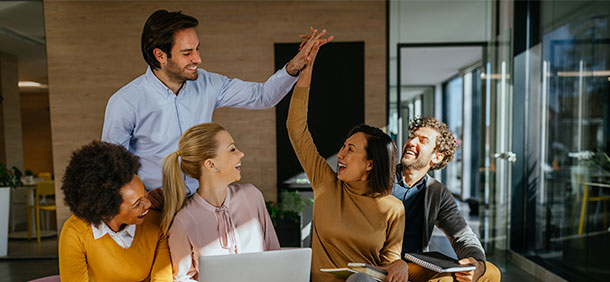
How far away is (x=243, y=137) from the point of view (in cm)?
421

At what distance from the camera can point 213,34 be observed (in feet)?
13.4

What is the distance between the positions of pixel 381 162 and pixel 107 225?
3.94ft

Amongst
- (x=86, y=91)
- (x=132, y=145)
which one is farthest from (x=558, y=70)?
(x=86, y=91)

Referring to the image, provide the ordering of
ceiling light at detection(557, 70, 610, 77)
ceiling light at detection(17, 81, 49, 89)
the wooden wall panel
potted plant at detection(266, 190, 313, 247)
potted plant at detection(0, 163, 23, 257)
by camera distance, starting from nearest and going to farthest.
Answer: ceiling light at detection(557, 70, 610, 77) < potted plant at detection(266, 190, 313, 247) < the wooden wall panel < ceiling light at detection(17, 81, 49, 89) < potted plant at detection(0, 163, 23, 257)

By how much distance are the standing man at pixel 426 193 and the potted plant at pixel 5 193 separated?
437cm

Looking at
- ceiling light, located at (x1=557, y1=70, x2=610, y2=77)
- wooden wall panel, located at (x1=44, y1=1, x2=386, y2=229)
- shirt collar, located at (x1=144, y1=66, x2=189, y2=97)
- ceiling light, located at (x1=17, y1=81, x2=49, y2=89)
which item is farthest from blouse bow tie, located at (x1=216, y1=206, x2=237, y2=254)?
ceiling light, located at (x1=17, y1=81, x2=49, y2=89)

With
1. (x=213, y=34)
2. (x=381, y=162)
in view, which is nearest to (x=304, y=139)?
(x=381, y=162)

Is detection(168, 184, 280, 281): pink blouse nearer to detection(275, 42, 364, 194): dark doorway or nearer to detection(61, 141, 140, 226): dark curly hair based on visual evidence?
detection(61, 141, 140, 226): dark curly hair

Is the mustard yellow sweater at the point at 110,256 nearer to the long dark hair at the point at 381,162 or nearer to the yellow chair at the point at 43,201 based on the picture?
the long dark hair at the point at 381,162

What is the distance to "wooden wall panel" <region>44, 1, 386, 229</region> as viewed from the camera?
13.4 ft

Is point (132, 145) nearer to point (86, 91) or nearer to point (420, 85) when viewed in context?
point (86, 91)

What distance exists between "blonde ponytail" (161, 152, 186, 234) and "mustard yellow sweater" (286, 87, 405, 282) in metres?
0.67

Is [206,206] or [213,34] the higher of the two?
[213,34]

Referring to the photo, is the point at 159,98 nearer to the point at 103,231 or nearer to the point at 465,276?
the point at 103,231
